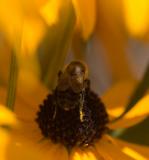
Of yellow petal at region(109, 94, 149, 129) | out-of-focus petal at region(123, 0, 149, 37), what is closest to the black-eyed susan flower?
yellow petal at region(109, 94, 149, 129)

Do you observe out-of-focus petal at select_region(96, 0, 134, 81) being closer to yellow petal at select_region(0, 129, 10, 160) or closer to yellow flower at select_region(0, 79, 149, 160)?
yellow flower at select_region(0, 79, 149, 160)

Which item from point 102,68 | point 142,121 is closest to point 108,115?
point 142,121

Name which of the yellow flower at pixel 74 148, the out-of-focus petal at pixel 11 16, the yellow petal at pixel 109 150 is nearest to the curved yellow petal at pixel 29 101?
the yellow flower at pixel 74 148

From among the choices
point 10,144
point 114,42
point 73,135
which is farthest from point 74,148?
point 114,42

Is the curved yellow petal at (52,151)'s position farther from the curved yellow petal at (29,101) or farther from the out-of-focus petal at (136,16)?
the out-of-focus petal at (136,16)

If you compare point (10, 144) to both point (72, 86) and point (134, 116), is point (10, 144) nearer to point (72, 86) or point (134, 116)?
point (72, 86)

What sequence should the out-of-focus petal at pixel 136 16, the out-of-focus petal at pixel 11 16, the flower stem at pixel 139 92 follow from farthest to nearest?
the flower stem at pixel 139 92
the out-of-focus petal at pixel 136 16
the out-of-focus petal at pixel 11 16

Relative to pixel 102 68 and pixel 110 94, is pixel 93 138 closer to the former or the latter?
pixel 110 94
